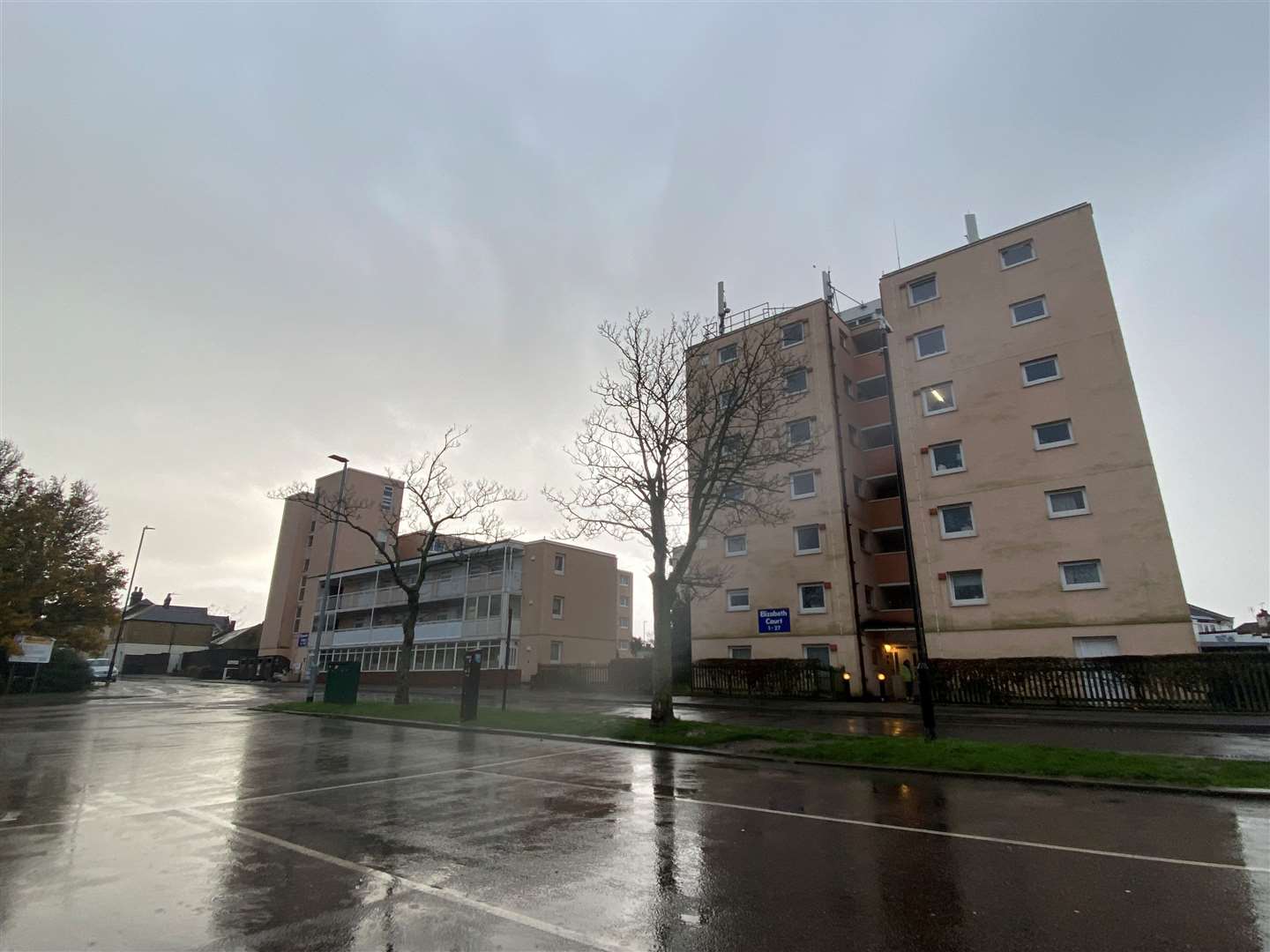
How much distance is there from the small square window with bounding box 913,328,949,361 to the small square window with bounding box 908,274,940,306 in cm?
156

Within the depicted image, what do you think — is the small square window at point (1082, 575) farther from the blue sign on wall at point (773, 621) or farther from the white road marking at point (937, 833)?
the white road marking at point (937, 833)

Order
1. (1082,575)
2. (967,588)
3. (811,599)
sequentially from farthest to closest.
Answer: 1. (811,599)
2. (967,588)
3. (1082,575)

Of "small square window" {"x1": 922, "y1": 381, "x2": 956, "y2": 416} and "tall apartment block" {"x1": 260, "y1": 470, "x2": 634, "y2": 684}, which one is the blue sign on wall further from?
"tall apartment block" {"x1": 260, "y1": 470, "x2": 634, "y2": 684}

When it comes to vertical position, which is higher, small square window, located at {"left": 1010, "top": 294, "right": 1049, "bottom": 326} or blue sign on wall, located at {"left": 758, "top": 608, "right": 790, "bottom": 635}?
small square window, located at {"left": 1010, "top": 294, "right": 1049, "bottom": 326}

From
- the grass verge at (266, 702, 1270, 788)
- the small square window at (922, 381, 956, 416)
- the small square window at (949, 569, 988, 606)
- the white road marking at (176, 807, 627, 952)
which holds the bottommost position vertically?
the white road marking at (176, 807, 627, 952)

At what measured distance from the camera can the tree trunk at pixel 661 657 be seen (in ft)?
50.4

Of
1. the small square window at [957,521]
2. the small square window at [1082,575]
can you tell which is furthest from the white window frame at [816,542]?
the small square window at [1082,575]

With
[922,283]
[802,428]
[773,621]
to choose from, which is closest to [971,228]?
[922,283]

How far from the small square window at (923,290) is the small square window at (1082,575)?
1305 centimetres

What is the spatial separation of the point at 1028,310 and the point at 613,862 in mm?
28916

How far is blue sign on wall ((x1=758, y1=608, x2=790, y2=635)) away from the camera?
29125 mm

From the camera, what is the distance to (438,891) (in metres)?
4.85

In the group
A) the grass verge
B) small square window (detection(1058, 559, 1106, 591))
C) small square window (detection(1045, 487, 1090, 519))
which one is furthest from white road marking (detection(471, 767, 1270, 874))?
small square window (detection(1045, 487, 1090, 519))

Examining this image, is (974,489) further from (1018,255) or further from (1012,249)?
(1012,249)
